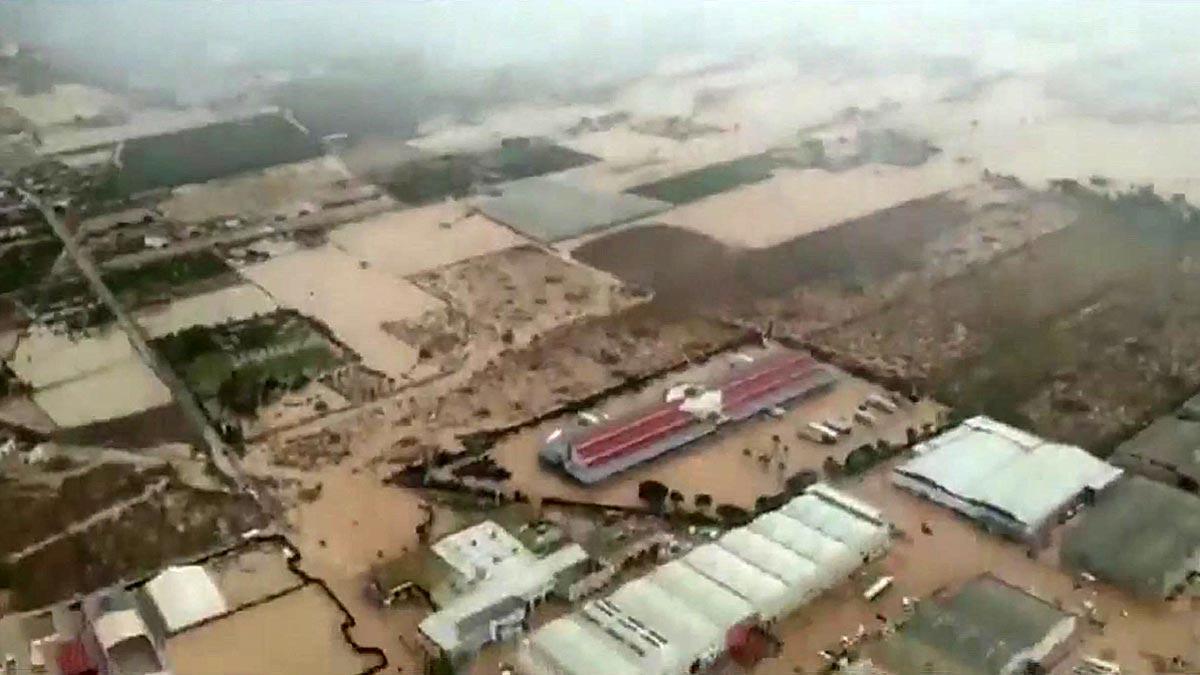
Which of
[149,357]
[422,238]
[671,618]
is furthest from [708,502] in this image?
[422,238]

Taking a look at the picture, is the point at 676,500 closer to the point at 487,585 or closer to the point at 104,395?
the point at 487,585

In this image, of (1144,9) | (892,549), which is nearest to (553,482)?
(892,549)

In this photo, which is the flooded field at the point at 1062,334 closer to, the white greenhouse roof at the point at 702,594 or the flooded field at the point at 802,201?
the flooded field at the point at 802,201

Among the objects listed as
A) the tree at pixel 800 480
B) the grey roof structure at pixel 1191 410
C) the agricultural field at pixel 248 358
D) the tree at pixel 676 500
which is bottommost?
the grey roof structure at pixel 1191 410

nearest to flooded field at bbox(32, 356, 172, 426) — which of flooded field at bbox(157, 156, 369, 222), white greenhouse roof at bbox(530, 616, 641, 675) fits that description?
flooded field at bbox(157, 156, 369, 222)

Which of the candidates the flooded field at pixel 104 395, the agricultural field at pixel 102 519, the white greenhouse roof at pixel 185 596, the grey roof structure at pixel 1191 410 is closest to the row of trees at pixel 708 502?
the agricultural field at pixel 102 519

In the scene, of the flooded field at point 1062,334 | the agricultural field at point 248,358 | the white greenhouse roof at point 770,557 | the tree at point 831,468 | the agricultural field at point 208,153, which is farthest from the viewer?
the agricultural field at point 208,153

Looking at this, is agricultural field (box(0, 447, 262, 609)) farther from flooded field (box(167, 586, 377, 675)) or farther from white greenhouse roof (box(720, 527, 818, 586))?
white greenhouse roof (box(720, 527, 818, 586))
